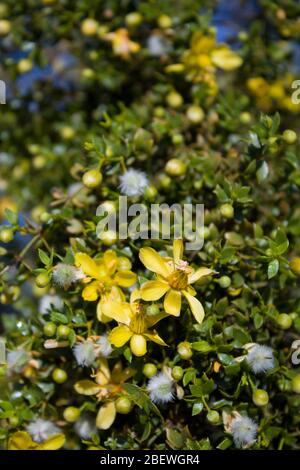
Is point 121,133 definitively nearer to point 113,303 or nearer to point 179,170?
point 179,170

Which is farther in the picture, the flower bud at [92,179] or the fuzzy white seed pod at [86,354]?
the flower bud at [92,179]

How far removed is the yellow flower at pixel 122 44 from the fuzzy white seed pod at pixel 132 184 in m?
0.44

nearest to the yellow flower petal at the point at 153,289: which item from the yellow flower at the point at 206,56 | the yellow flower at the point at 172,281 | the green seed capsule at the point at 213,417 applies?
the yellow flower at the point at 172,281

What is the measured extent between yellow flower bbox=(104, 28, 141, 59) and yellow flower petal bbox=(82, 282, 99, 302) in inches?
26.7

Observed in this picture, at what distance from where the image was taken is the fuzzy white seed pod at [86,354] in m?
1.14

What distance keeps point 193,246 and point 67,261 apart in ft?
0.75

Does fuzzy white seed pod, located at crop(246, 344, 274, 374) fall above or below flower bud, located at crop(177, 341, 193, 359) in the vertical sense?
below

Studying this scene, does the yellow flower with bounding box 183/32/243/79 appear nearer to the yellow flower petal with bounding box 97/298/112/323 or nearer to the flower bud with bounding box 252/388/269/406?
the yellow flower petal with bounding box 97/298/112/323

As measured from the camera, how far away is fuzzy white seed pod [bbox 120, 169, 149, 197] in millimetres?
1248

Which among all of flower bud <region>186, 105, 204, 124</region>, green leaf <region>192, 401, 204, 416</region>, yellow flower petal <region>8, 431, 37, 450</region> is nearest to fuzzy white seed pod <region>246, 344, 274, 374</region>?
green leaf <region>192, 401, 204, 416</region>

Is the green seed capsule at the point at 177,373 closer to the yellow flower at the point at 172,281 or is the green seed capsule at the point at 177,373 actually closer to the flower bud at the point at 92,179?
the yellow flower at the point at 172,281

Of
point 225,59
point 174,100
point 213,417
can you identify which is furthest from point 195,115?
point 213,417

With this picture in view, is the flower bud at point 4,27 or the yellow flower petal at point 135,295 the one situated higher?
the flower bud at point 4,27

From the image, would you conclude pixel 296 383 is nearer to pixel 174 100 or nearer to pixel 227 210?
pixel 227 210
